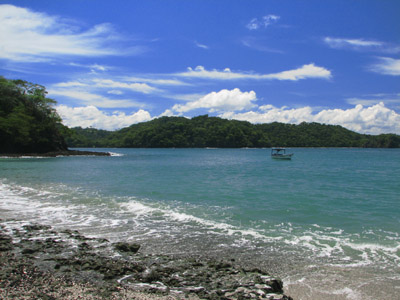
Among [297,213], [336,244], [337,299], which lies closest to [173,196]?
[297,213]

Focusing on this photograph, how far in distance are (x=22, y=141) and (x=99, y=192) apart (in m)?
63.0

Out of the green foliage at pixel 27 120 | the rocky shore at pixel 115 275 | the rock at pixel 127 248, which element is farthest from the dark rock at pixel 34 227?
the green foliage at pixel 27 120

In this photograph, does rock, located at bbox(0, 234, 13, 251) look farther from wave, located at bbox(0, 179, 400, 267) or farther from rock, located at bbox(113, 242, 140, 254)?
rock, located at bbox(113, 242, 140, 254)

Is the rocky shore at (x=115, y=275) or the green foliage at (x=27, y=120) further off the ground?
the green foliage at (x=27, y=120)

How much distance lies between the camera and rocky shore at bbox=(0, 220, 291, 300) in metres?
5.14

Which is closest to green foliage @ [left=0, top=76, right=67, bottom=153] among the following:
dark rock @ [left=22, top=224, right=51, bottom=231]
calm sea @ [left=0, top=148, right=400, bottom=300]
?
calm sea @ [left=0, top=148, right=400, bottom=300]

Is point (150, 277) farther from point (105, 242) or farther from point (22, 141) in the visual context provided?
point (22, 141)

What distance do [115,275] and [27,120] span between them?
77.6 metres

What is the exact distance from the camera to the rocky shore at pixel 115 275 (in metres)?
5.14

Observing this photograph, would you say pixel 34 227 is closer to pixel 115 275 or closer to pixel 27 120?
pixel 115 275

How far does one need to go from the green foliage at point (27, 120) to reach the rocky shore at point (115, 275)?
2821 inches

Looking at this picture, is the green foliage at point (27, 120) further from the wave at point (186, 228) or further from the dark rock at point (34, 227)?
the dark rock at point (34, 227)

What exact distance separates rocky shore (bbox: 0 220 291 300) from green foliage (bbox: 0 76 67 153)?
235 feet

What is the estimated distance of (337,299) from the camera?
214 inches
